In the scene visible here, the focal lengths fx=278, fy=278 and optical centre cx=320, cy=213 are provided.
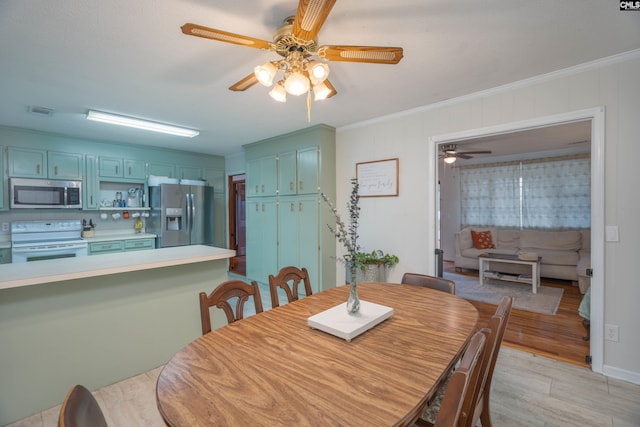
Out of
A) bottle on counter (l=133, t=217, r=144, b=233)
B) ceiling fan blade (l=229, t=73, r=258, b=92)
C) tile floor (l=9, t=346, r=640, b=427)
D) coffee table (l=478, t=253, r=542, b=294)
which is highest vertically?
ceiling fan blade (l=229, t=73, r=258, b=92)

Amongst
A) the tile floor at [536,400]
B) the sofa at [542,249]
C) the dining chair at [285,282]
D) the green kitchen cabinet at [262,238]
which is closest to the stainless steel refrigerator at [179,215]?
the green kitchen cabinet at [262,238]

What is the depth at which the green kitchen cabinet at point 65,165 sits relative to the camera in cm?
389

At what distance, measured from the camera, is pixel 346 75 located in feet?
7.60

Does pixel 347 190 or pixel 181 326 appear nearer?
pixel 181 326

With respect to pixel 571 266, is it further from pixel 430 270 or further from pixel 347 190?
pixel 347 190

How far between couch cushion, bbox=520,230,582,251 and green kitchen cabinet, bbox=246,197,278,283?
15.8ft

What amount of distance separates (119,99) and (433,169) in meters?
3.30

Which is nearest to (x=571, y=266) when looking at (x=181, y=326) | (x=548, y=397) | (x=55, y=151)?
(x=548, y=397)

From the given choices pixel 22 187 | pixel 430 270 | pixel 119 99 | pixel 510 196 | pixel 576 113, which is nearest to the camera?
pixel 576 113

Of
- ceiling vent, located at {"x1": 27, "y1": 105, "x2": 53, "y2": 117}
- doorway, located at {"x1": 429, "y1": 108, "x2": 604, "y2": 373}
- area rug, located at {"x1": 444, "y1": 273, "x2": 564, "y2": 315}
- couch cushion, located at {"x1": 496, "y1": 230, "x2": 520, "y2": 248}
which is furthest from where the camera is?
couch cushion, located at {"x1": 496, "y1": 230, "x2": 520, "y2": 248}

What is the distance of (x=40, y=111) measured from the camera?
3016 millimetres

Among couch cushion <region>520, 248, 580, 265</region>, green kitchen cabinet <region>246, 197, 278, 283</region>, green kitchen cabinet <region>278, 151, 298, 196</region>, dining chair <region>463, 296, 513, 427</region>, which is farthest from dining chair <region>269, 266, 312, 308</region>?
couch cushion <region>520, 248, 580, 265</region>

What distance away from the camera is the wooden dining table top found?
0.79 metres

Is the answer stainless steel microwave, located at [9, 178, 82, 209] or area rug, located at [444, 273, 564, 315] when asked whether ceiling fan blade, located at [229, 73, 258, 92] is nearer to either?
stainless steel microwave, located at [9, 178, 82, 209]
